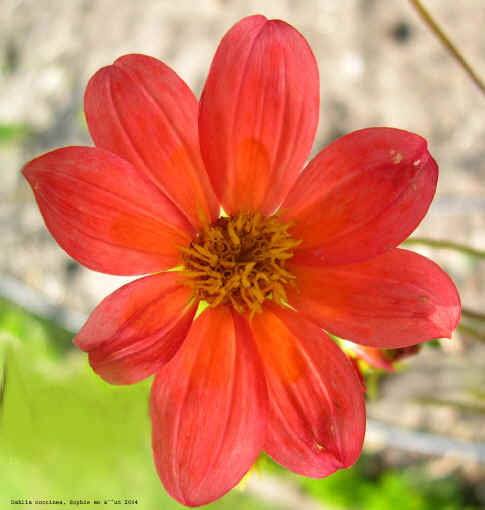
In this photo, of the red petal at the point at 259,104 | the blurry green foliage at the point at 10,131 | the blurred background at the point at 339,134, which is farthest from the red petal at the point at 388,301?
the blurry green foliage at the point at 10,131

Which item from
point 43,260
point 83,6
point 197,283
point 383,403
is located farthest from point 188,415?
point 83,6

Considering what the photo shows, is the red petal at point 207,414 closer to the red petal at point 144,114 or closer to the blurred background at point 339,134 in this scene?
the red petal at point 144,114

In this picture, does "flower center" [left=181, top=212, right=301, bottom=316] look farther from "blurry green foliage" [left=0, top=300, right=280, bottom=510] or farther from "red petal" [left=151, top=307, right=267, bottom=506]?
"blurry green foliage" [left=0, top=300, right=280, bottom=510]

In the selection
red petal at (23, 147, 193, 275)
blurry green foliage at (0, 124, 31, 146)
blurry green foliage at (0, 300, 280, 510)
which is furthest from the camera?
blurry green foliage at (0, 124, 31, 146)

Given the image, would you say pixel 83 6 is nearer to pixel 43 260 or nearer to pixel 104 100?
pixel 43 260

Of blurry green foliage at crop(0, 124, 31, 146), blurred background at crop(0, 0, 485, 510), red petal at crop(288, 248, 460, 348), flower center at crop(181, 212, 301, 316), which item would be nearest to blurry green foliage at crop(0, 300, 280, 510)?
blurred background at crop(0, 0, 485, 510)
